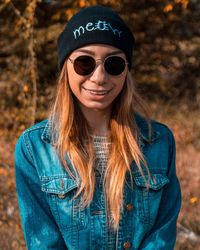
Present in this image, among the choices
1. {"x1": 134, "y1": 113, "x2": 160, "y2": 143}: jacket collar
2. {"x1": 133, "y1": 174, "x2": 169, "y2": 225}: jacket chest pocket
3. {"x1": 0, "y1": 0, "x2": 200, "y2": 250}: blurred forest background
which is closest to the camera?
{"x1": 133, "y1": 174, "x2": 169, "y2": 225}: jacket chest pocket

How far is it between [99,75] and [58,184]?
465 millimetres

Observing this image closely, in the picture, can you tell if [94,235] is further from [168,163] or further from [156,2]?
[156,2]

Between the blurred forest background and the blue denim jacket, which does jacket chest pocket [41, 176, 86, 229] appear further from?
the blurred forest background

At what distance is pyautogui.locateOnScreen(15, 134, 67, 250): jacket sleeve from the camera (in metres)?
2.06

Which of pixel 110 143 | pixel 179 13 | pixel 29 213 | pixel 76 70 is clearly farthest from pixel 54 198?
pixel 179 13

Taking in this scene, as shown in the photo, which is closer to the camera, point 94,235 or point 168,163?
point 94,235

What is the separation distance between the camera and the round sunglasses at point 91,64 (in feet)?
6.66

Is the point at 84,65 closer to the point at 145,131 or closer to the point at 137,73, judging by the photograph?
the point at 145,131

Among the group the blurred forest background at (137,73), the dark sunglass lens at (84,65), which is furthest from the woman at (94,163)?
the blurred forest background at (137,73)

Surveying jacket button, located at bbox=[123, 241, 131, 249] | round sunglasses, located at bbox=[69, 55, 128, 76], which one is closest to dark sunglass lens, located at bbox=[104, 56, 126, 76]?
round sunglasses, located at bbox=[69, 55, 128, 76]

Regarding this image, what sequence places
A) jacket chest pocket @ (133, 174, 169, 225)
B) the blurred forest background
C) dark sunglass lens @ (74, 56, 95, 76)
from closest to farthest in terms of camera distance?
dark sunglass lens @ (74, 56, 95, 76) < jacket chest pocket @ (133, 174, 169, 225) < the blurred forest background

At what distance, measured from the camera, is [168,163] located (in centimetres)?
225

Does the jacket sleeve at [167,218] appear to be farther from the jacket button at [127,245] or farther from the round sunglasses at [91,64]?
the round sunglasses at [91,64]

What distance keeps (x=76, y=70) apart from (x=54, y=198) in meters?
0.52
